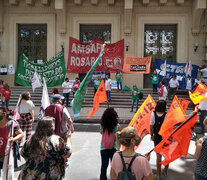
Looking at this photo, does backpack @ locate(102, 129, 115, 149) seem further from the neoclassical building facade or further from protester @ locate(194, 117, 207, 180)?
the neoclassical building facade

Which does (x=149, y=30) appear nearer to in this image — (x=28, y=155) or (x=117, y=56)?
(x=117, y=56)

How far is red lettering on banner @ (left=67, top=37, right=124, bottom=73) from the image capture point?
49.4 ft

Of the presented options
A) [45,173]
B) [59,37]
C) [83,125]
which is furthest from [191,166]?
[59,37]

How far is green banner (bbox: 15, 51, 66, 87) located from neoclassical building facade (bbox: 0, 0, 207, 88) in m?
2.23

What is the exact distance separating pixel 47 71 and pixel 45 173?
12.0 m

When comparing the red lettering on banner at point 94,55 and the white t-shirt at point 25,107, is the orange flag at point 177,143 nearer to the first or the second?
the white t-shirt at point 25,107

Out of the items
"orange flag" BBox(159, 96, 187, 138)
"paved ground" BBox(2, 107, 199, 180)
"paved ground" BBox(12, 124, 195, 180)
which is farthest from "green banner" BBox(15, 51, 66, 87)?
"orange flag" BBox(159, 96, 187, 138)

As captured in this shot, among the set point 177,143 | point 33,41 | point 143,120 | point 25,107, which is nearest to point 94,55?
point 33,41

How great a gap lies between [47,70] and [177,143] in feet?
37.7

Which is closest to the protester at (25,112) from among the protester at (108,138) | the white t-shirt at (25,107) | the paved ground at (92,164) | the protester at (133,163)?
the white t-shirt at (25,107)

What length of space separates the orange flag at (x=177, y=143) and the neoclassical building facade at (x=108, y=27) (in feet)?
41.2

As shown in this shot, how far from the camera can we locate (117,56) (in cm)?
1511

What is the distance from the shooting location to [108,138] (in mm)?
3586

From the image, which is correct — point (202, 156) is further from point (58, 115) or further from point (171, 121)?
point (58, 115)
